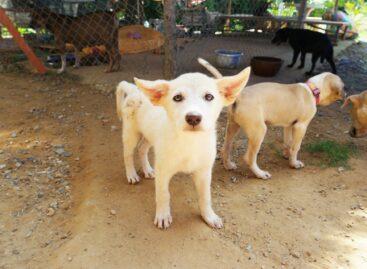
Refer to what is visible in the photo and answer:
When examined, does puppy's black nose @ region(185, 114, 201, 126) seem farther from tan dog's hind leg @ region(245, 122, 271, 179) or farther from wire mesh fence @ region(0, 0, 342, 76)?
wire mesh fence @ region(0, 0, 342, 76)

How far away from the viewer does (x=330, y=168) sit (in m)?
3.94

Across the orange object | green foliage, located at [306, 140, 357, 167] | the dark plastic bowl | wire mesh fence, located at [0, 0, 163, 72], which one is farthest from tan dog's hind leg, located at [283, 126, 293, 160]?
the orange object

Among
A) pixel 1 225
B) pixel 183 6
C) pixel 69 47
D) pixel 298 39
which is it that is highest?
pixel 183 6

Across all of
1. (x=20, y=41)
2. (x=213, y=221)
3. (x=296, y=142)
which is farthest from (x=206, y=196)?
(x=20, y=41)

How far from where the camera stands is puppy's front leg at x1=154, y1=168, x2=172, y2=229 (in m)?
2.66

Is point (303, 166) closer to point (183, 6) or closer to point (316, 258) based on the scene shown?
point (316, 258)

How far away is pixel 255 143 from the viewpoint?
11.5 ft

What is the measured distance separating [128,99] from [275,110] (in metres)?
1.62

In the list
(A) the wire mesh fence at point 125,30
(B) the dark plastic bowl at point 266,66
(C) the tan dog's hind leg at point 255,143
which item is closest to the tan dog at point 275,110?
(C) the tan dog's hind leg at point 255,143

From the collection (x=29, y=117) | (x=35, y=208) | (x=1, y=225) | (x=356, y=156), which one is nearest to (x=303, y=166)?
(x=356, y=156)

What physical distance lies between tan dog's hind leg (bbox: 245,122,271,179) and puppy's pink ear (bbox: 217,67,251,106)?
1.11 meters

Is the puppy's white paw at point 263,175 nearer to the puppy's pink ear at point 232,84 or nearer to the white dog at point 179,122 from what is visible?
the white dog at point 179,122

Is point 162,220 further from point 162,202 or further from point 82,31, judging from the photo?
point 82,31

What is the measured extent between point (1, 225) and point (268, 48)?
8.23 metres
